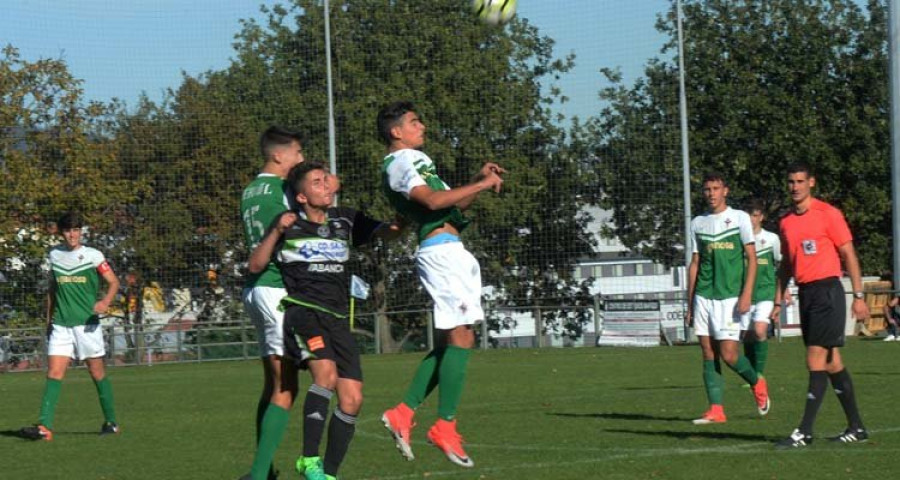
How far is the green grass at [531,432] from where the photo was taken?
9.41m

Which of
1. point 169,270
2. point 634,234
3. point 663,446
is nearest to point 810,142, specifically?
point 634,234

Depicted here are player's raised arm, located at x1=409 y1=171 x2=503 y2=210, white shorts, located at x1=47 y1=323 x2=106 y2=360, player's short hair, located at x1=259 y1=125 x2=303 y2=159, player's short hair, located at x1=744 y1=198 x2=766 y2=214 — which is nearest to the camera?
player's raised arm, located at x1=409 y1=171 x2=503 y2=210

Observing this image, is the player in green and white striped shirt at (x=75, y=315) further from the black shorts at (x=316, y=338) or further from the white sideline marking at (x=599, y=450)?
the black shorts at (x=316, y=338)

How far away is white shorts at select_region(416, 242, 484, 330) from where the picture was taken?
919 cm

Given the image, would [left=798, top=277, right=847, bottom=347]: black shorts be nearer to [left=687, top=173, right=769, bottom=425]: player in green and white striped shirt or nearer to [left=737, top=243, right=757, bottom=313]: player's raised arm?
[left=737, top=243, right=757, bottom=313]: player's raised arm

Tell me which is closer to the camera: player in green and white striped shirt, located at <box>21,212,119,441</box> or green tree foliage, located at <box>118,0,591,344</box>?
player in green and white striped shirt, located at <box>21,212,119,441</box>

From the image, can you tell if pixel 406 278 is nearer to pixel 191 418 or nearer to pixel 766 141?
pixel 766 141

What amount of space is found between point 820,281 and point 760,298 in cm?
516

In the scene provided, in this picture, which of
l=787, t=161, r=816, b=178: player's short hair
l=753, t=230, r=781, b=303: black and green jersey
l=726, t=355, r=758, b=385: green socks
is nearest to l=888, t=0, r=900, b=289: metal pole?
l=753, t=230, r=781, b=303: black and green jersey

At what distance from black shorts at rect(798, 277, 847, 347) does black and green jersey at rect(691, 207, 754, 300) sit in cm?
233

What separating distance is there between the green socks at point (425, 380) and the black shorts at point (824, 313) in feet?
8.72

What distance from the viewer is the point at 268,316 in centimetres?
844

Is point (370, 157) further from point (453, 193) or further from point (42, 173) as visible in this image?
point (453, 193)

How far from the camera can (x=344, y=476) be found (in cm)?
942
